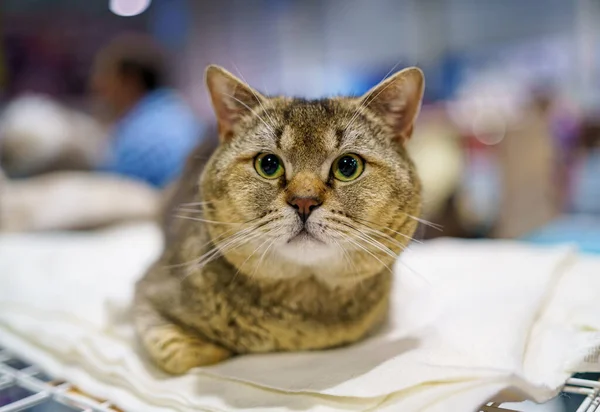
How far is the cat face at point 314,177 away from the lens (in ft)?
2.54

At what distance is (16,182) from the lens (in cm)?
215

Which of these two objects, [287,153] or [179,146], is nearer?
[287,153]

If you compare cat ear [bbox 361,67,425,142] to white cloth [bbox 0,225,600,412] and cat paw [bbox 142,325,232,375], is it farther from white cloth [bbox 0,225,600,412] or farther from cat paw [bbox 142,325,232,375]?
cat paw [bbox 142,325,232,375]

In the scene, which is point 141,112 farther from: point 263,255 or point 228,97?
point 263,255

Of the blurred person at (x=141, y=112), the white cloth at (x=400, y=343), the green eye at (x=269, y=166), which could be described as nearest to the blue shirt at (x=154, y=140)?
Answer: the blurred person at (x=141, y=112)

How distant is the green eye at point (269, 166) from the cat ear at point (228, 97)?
0.10m

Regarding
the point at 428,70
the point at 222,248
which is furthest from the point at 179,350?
the point at 428,70

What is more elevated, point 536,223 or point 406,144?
point 406,144

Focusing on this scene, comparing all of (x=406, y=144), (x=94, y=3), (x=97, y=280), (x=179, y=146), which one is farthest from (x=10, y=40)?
→ (x=406, y=144)

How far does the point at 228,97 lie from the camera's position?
35.0 inches

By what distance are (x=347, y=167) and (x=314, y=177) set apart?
0.06m

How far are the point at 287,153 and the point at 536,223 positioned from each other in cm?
155

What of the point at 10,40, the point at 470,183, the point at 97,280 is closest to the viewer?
the point at 97,280

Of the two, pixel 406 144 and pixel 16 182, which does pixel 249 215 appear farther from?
pixel 16 182
